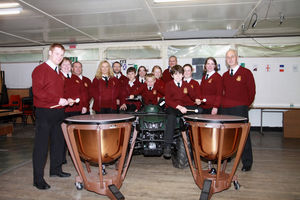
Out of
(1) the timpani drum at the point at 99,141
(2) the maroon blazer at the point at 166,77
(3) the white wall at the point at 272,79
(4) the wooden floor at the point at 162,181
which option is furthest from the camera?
(3) the white wall at the point at 272,79

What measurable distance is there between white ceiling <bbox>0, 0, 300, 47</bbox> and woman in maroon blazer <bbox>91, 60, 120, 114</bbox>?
1.17 metres

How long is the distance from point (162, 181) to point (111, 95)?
1.91 metres

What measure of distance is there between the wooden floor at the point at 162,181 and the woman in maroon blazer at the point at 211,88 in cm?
105

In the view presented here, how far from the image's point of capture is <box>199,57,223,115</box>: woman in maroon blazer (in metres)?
3.61

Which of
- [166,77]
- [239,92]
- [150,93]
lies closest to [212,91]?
[239,92]

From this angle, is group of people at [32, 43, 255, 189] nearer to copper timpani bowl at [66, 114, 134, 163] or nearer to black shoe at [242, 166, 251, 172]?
Answer: black shoe at [242, 166, 251, 172]

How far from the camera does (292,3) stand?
13.7 ft

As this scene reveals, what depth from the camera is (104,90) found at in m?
4.24

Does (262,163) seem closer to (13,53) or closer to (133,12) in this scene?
(133,12)

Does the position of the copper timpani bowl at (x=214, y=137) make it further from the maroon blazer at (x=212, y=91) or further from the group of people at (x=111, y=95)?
the maroon blazer at (x=212, y=91)

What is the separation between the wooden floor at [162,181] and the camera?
8.54 feet

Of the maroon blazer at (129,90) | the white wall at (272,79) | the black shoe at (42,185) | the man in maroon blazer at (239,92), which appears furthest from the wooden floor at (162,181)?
the white wall at (272,79)

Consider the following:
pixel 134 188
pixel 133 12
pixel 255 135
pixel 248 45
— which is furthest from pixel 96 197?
pixel 248 45

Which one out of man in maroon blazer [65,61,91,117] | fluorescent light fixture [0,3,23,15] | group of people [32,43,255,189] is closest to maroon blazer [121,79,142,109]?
group of people [32,43,255,189]
